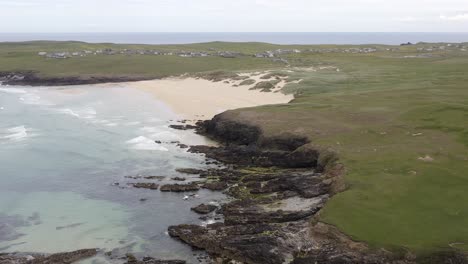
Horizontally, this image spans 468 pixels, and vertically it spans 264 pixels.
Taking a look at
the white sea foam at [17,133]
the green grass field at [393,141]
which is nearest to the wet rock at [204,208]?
the green grass field at [393,141]

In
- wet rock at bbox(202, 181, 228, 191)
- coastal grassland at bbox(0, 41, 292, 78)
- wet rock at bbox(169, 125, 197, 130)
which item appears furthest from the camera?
coastal grassland at bbox(0, 41, 292, 78)

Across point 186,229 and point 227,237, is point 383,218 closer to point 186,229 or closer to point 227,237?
point 227,237

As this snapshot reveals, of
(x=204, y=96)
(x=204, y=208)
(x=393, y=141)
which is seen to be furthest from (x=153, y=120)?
(x=393, y=141)

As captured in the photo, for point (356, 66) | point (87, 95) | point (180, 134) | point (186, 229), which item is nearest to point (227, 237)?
point (186, 229)

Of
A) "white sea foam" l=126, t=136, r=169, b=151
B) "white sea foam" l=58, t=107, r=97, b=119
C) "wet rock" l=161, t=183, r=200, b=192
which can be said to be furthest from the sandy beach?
"wet rock" l=161, t=183, r=200, b=192

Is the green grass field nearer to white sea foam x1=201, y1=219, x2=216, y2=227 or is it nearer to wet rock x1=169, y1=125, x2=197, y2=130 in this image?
wet rock x1=169, y1=125, x2=197, y2=130

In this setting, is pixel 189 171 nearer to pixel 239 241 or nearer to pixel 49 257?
pixel 239 241
